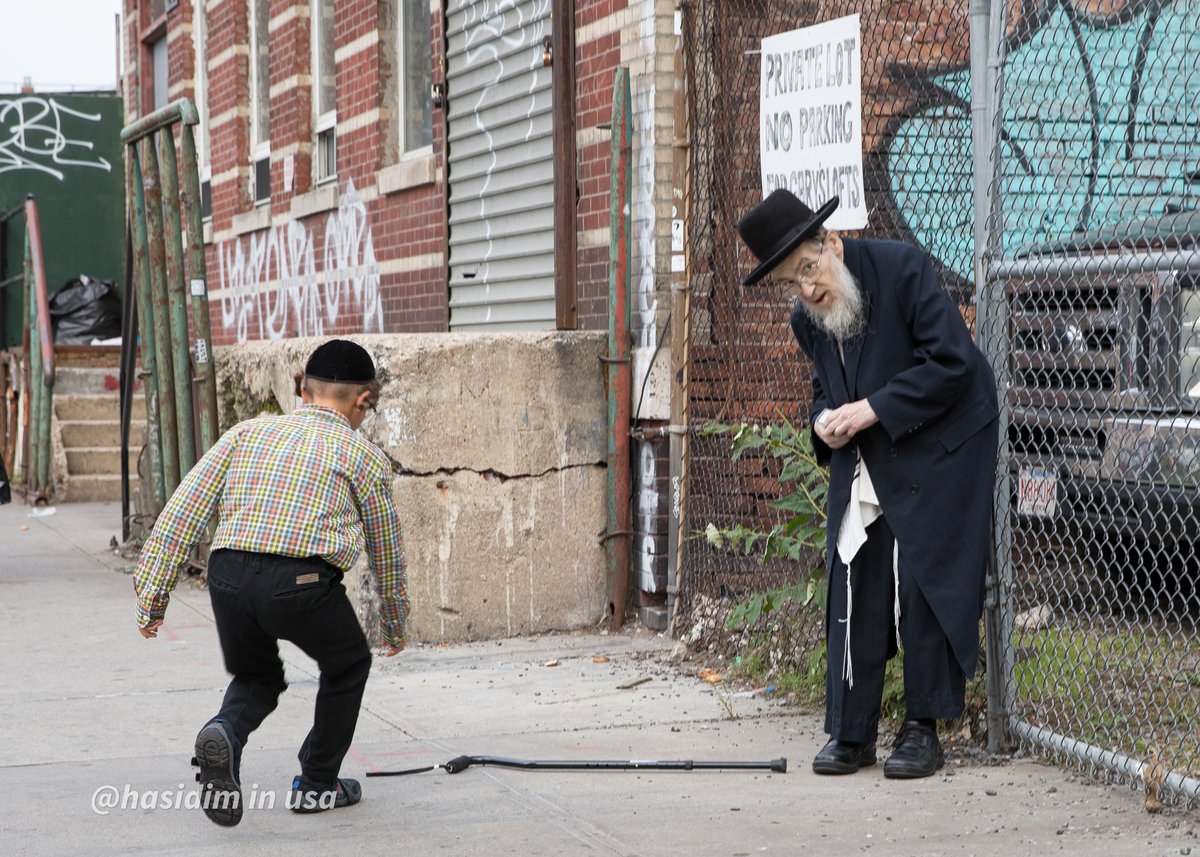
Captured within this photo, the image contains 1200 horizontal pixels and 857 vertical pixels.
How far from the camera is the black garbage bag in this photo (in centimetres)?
1823

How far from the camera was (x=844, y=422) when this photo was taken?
466 centimetres

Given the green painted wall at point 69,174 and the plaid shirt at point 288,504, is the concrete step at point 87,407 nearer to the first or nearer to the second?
the green painted wall at point 69,174

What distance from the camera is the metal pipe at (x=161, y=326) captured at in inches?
376

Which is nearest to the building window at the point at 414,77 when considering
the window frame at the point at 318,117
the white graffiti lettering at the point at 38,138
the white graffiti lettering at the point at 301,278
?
the white graffiti lettering at the point at 301,278

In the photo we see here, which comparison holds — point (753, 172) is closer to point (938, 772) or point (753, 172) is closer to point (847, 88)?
point (847, 88)

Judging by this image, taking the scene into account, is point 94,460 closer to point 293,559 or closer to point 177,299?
point 177,299

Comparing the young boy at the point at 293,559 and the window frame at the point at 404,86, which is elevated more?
the window frame at the point at 404,86

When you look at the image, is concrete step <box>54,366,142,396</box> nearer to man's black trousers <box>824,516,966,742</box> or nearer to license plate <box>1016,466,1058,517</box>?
license plate <box>1016,466,1058,517</box>

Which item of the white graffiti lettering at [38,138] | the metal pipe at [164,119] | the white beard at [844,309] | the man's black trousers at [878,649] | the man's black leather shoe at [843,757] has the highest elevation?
the white graffiti lettering at [38,138]

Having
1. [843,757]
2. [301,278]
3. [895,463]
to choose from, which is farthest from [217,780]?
[301,278]

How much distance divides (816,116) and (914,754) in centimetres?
270

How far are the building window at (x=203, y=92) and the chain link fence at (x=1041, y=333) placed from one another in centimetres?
960

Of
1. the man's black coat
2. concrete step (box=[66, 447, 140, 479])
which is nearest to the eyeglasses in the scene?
the man's black coat

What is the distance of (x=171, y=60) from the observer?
16.8 metres
